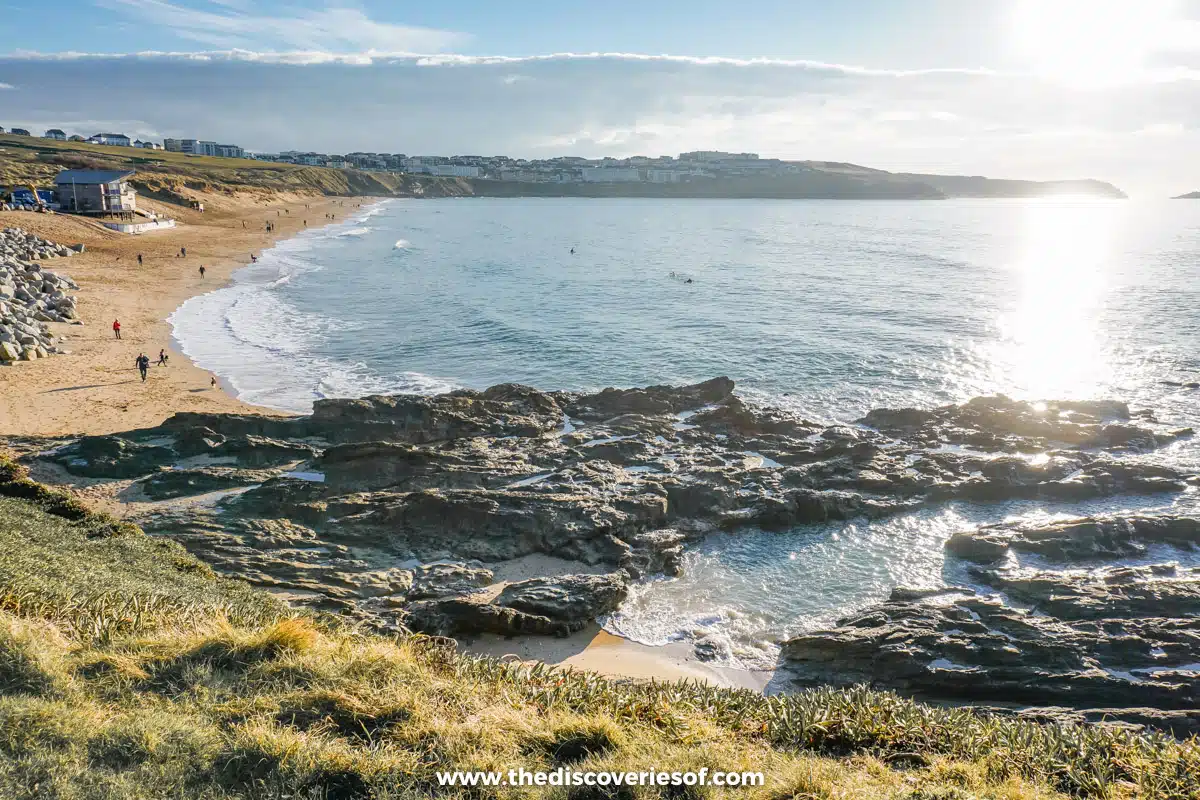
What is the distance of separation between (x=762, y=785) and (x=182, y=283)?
54.4 metres

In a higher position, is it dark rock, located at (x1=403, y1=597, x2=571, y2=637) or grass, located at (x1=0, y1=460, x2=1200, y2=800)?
grass, located at (x1=0, y1=460, x2=1200, y2=800)

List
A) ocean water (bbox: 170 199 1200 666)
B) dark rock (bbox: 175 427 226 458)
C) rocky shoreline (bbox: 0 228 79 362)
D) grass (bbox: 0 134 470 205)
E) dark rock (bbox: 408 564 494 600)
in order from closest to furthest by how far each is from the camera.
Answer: dark rock (bbox: 408 564 494 600) → ocean water (bbox: 170 199 1200 666) → dark rock (bbox: 175 427 226 458) → rocky shoreline (bbox: 0 228 79 362) → grass (bbox: 0 134 470 205)

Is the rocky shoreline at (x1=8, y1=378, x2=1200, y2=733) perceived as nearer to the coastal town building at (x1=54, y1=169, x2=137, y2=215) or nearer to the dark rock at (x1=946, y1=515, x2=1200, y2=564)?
the dark rock at (x1=946, y1=515, x2=1200, y2=564)

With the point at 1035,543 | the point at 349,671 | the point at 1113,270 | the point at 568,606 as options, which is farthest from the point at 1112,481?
the point at 1113,270

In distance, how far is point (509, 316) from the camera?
48594mm

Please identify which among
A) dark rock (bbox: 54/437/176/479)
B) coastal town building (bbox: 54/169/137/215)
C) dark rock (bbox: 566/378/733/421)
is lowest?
dark rock (bbox: 54/437/176/479)

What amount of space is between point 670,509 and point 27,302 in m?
34.2

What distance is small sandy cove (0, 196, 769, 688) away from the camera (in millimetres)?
14711

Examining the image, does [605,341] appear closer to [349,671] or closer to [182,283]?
[182,283]

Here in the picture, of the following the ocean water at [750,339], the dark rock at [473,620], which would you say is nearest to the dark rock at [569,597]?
the dark rock at [473,620]

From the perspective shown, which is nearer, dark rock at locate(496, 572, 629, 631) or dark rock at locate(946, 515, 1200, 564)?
dark rock at locate(496, 572, 629, 631)

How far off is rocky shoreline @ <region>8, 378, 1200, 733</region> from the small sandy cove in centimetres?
113

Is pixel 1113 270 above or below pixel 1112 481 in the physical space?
above

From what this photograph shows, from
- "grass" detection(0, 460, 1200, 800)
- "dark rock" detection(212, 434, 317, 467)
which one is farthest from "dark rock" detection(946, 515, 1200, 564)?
"dark rock" detection(212, 434, 317, 467)
